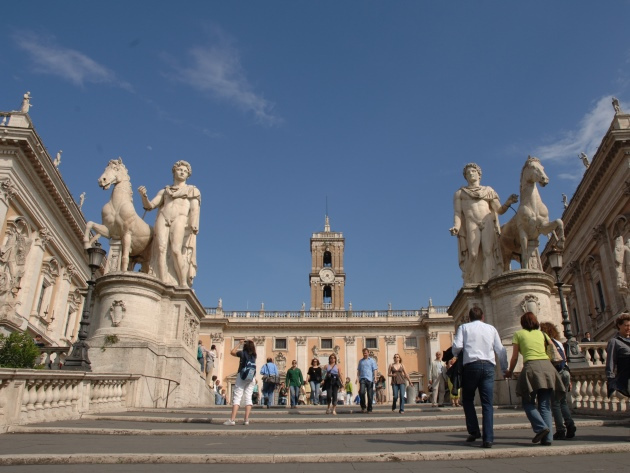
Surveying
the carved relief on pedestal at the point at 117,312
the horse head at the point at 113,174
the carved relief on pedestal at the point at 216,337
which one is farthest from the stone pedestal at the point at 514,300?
the carved relief on pedestal at the point at 216,337

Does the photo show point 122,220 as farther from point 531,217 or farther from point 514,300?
point 531,217

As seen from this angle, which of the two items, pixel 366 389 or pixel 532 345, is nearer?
pixel 532 345

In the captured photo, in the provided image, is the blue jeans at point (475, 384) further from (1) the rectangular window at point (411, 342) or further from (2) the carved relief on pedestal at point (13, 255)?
(1) the rectangular window at point (411, 342)

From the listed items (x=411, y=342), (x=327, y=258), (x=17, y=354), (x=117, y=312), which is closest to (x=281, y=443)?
(x=117, y=312)

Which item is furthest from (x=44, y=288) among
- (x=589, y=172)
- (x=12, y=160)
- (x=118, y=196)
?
(x=589, y=172)

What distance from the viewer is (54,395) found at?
883 centimetres

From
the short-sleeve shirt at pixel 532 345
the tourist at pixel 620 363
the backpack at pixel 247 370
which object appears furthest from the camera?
the backpack at pixel 247 370

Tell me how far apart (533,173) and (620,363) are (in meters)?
8.85

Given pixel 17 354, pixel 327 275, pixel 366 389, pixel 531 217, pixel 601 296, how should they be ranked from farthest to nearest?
pixel 327 275, pixel 601 296, pixel 531 217, pixel 17 354, pixel 366 389

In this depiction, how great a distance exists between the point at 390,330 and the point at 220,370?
680 inches

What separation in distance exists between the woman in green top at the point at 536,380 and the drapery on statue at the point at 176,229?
10835 mm

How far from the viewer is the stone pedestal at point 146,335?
40.5 feet

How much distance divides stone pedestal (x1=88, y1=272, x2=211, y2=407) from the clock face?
58.7m

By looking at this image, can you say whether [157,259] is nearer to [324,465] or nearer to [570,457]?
[324,465]
